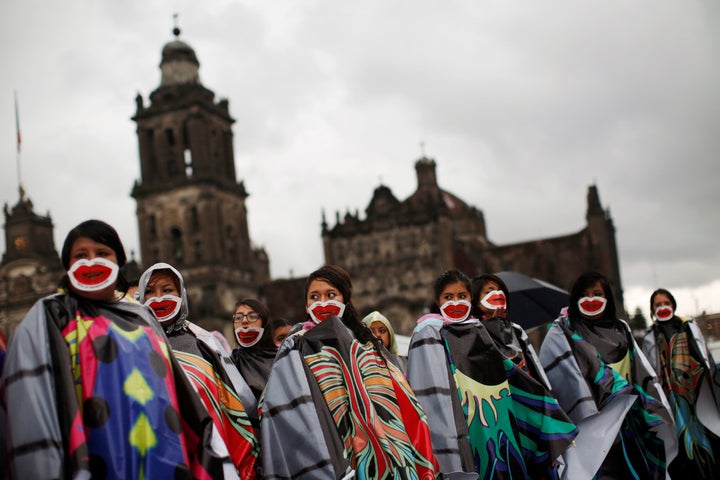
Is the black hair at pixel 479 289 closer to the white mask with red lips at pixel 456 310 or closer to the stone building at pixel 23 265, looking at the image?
the white mask with red lips at pixel 456 310

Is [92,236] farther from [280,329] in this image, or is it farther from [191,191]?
[191,191]

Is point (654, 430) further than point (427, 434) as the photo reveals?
Yes

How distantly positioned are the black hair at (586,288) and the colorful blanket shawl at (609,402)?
19 centimetres

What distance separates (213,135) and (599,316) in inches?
1534

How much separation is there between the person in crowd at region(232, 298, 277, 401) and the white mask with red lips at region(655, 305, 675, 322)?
4.46 metres

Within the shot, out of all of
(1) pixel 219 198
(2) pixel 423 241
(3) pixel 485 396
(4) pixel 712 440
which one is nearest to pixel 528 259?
(2) pixel 423 241

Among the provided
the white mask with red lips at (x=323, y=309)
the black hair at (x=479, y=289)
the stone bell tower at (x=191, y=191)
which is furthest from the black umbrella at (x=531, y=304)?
the stone bell tower at (x=191, y=191)

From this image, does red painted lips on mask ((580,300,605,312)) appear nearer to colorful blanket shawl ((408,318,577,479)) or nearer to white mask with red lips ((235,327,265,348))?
colorful blanket shawl ((408,318,577,479))

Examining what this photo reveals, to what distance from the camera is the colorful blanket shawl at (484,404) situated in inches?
206

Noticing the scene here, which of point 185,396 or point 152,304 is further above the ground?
point 152,304

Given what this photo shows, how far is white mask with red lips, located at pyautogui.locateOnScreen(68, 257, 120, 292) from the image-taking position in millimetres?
3777

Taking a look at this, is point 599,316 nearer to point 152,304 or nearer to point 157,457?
point 152,304

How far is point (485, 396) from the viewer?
5.51 m

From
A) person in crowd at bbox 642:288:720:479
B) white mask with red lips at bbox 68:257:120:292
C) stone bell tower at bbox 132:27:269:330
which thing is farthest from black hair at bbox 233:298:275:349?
stone bell tower at bbox 132:27:269:330
